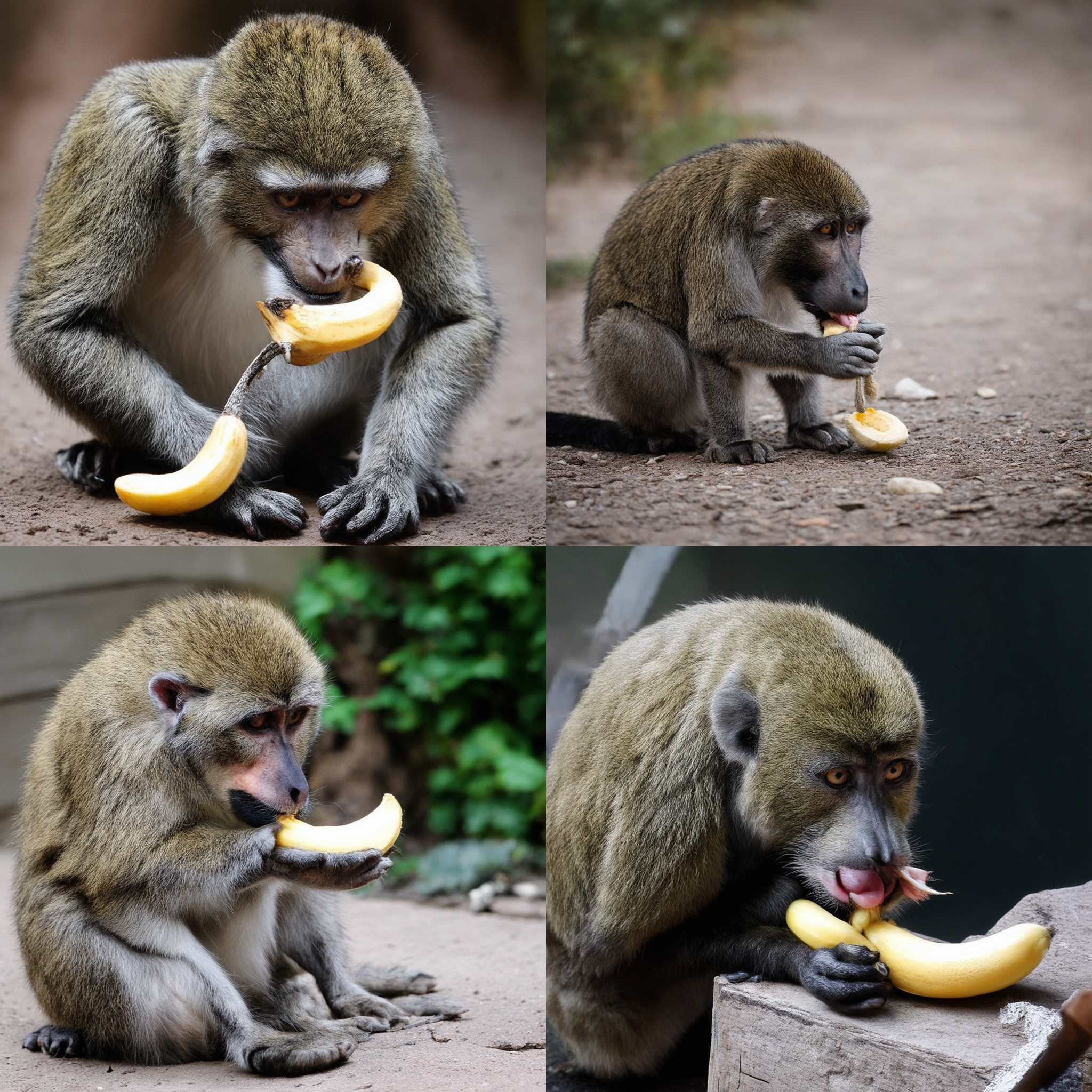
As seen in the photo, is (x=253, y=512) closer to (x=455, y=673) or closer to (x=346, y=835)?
(x=346, y=835)

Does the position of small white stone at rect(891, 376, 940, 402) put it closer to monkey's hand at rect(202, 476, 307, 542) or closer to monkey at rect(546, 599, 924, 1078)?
monkey at rect(546, 599, 924, 1078)

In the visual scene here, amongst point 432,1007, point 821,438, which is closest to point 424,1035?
point 432,1007

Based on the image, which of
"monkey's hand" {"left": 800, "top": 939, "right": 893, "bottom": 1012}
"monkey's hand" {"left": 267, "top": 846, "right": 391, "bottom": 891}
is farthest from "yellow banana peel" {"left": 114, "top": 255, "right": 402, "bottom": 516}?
"monkey's hand" {"left": 800, "top": 939, "right": 893, "bottom": 1012}

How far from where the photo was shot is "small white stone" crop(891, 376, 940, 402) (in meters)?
5.32

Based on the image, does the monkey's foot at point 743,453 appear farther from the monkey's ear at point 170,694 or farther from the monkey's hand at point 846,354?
the monkey's ear at point 170,694

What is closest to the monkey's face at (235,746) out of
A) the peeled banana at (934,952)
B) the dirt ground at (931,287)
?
the dirt ground at (931,287)

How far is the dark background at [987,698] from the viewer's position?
427 cm

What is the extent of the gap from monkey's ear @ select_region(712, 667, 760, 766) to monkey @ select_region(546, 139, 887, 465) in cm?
131

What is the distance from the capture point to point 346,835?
12.5ft

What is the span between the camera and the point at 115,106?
4.38 metres

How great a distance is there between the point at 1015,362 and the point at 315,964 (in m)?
4.12

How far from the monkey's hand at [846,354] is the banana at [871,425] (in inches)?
2.7

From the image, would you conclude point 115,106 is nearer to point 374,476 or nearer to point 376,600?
point 374,476

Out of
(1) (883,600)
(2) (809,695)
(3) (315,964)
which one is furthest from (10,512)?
(1) (883,600)
